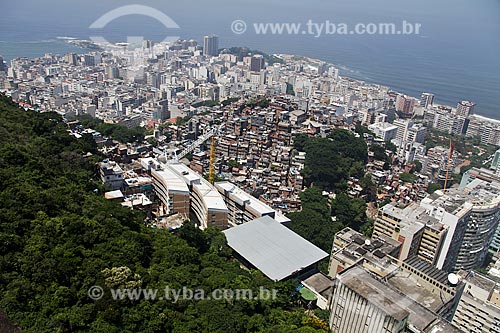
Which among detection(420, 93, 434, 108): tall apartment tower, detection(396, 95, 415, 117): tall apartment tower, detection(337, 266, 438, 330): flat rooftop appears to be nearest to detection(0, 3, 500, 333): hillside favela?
detection(337, 266, 438, 330): flat rooftop

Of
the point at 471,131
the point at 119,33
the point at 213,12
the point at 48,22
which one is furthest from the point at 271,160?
the point at 213,12

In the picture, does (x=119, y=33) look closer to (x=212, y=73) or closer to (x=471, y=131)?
(x=212, y=73)

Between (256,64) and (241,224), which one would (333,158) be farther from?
(256,64)

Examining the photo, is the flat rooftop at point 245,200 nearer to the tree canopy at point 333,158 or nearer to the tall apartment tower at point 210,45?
the tree canopy at point 333,158

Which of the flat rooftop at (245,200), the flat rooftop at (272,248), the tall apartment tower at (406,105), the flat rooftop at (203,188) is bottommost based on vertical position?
the tall apartment tower at (406,105)

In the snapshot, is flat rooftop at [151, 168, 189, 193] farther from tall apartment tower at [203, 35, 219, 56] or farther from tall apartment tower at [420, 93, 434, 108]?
tall apartment tower at [203, 35, 219, 56]

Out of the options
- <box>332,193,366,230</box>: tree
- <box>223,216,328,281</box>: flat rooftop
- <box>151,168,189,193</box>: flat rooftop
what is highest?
<box>151,168,189,193</box>: flat rooftop

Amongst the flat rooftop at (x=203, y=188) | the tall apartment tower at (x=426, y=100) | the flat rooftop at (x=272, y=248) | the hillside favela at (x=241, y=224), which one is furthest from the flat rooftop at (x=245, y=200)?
the tall apartment tower at (x=426, y=100)
